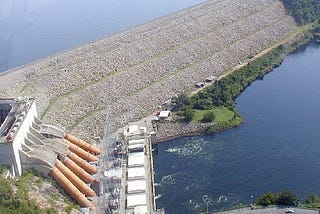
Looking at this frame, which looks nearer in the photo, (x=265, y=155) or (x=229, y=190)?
(x=229, y=190)

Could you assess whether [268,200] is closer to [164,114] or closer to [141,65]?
[164,114]

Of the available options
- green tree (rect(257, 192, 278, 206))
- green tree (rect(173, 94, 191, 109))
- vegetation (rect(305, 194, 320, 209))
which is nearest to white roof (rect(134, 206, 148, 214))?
green tree (rect(257, 192, 278, 206))

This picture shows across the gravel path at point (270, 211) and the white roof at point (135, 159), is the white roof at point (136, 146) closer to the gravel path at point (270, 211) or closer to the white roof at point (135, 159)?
the white roof at point (135, 159)

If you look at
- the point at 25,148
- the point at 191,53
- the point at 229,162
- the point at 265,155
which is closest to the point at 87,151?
the point at 25,148

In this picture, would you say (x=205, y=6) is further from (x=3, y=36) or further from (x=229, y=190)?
(x=229, y=190)

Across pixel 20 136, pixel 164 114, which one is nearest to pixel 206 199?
pixel 20 136
